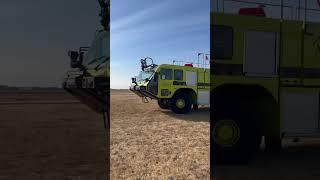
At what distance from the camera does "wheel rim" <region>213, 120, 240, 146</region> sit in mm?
6078

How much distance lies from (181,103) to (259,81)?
1051cm

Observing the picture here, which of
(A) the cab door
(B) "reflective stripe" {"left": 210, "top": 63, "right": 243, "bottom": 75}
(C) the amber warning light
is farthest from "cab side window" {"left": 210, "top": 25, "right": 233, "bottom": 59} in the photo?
(A) the cab door

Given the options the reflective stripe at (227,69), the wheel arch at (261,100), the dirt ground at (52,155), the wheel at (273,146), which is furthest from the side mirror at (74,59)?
the wheel at (273,146)

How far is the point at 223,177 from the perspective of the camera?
223 inches

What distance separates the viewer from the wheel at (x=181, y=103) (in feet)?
53.3

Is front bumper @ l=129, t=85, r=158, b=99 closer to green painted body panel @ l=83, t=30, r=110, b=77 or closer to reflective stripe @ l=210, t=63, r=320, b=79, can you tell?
reflective stripe @ l=210, t=63, r=320, b=79

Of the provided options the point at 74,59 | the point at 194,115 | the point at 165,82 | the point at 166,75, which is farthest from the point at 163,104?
the point at 74,59

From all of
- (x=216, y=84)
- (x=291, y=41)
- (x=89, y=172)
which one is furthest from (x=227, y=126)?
(x=89, y=172)

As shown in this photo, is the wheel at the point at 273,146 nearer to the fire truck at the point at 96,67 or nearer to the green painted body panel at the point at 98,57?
the fire truck at the point at 96,67

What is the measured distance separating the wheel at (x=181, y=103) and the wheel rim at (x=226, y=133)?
Result: 10056 millimetres

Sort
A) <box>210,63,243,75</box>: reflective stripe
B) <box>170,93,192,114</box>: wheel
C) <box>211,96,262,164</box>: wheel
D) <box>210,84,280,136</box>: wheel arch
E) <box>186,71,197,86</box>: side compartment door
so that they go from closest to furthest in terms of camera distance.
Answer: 1. <box>210,63,243,75</box>: reflective stripe
2. <box>210,84,280,136</box>: wheel arch
3. <box>211,96,262,164</box>: wheel
4. <box>186,71,197,86</box>: side compartment door
5. <box>170,93,192,114</box>: wheel

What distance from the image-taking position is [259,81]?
5.88m

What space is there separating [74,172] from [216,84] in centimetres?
262

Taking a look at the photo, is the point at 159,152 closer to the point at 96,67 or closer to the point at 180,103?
the point at 96,67
